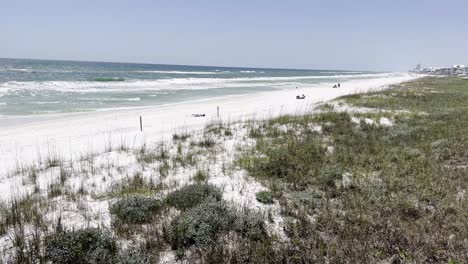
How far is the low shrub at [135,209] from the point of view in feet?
15.8

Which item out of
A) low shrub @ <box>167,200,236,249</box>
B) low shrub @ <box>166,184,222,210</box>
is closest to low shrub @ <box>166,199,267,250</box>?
low shrub @ <box>167,200,236,249</box>

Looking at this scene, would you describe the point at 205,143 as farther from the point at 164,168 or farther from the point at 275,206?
the point at 275,206

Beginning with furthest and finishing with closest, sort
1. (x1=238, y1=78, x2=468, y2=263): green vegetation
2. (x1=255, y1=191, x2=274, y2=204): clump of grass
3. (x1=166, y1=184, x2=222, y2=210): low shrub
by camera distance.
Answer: (x1=255, y1=191, x2=274, y2=204): clump of grass, (x1=166, y1=184, x2=222, y2=210): low shrub, (x1=238, y1=78, x2=468, y2=263): green vegetation

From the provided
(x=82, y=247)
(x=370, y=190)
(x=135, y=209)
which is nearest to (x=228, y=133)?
(x=370, y=190)

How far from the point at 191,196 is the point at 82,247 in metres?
1.98

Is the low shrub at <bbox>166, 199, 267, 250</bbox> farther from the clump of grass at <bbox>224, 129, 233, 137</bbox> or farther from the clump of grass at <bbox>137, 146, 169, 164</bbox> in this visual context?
the clump of grass at <bbox>224, 129, 233, 137</bbox>

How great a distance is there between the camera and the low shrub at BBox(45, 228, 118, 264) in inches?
147

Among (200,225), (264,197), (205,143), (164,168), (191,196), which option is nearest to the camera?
(200,225)

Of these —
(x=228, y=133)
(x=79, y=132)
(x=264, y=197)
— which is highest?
(x=228, y=133)

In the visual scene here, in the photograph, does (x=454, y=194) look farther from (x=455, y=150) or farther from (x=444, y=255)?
(x=455, y=150)

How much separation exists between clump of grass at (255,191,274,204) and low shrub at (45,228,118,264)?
2680 mm

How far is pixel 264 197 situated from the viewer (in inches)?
225

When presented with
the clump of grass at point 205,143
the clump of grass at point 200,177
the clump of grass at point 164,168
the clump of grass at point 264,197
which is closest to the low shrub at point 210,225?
the clump of grass at point 264,197

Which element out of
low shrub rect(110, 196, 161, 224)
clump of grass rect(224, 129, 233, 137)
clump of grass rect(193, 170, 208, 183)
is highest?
clump of grass rect(224, 129, 233, 137)
